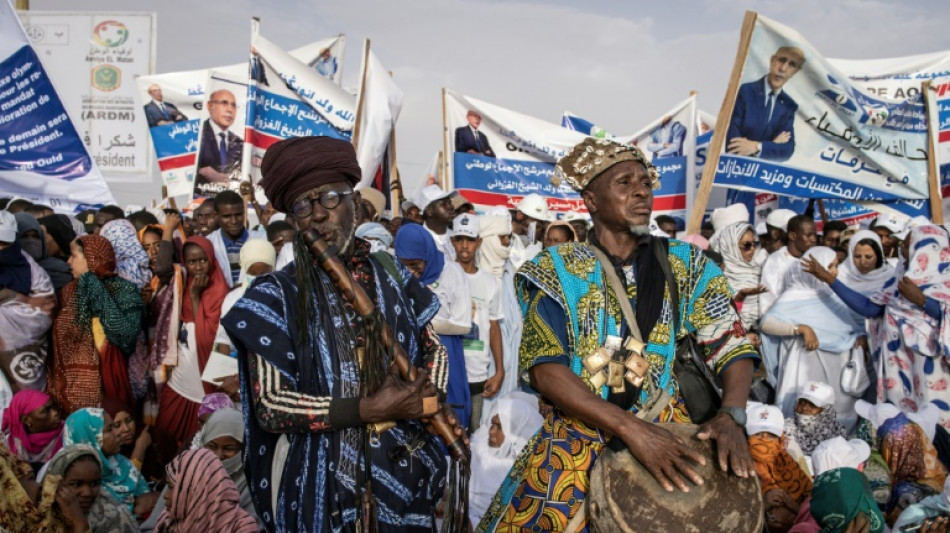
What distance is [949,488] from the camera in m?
4.83

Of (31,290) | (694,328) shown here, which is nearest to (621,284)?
(694,328)

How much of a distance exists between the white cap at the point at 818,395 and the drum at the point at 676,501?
15.3ft

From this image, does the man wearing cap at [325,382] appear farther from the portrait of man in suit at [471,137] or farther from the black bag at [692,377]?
the portrait of man in suit at [471,137]

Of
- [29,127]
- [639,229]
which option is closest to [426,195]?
[29,127]

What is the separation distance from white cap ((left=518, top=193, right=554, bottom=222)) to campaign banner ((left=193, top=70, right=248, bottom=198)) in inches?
145

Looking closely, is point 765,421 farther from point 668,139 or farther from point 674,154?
point 668,139

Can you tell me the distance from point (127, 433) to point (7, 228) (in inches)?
62.6

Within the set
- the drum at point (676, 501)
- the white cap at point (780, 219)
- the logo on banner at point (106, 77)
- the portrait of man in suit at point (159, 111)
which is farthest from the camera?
the logo on banner at point (106, 77)

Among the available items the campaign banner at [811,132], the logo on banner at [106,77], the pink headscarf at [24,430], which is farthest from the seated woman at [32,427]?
the logo on banner at [106,77]

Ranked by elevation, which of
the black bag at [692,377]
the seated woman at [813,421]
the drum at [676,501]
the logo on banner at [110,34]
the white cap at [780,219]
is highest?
the logo on banner at [110,34]

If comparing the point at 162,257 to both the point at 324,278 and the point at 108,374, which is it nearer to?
the point at 108,374

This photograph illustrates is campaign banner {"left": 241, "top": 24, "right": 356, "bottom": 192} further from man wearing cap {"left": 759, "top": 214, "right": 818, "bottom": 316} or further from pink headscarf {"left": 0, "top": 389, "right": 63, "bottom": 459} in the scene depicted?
man wearing cap {"left": 759, "top": 214, "right": 818, "bottom": 316}

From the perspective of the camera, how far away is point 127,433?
21.3 ft

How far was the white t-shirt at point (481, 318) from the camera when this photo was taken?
7.63 meters
